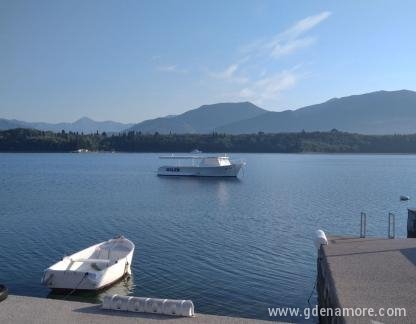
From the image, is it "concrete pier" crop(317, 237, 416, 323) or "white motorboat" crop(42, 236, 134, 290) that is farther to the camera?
"white motorboat" crop(42, 236, 134, 290)

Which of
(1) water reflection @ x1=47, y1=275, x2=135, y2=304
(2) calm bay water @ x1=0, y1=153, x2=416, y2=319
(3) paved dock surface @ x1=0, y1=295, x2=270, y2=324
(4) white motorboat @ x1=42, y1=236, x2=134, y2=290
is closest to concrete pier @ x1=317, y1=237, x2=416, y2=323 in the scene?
(3) paved dock surface @ x1=0, y1=295, x2=270, y2=324

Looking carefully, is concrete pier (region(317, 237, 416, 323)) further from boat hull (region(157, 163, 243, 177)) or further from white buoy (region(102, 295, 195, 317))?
boat hull (region(157, 163, 243, 177))

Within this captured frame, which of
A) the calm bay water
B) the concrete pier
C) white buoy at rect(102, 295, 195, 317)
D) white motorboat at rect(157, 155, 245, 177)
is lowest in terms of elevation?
the calm bay water

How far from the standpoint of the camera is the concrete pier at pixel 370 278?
11305 mm

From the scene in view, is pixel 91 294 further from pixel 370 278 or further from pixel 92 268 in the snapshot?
pixel 370 278

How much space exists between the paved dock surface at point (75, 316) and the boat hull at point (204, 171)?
233 ft

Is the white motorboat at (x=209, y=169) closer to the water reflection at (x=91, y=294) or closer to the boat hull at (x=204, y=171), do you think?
the boat hull at (x=204, y=171)

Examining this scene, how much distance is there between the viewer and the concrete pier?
445 inches

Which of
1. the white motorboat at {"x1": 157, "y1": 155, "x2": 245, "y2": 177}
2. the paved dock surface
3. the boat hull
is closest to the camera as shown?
the paved dock surface

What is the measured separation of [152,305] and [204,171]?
73.2m

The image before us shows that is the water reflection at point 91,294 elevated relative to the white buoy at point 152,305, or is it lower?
lower

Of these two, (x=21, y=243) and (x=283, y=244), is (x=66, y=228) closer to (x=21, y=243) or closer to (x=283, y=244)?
(x=21, y=243)

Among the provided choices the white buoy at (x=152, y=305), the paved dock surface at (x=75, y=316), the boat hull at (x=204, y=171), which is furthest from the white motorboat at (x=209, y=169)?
the white buoy at (x=152, y=305)

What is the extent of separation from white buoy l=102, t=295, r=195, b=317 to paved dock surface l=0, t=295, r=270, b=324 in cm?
15
